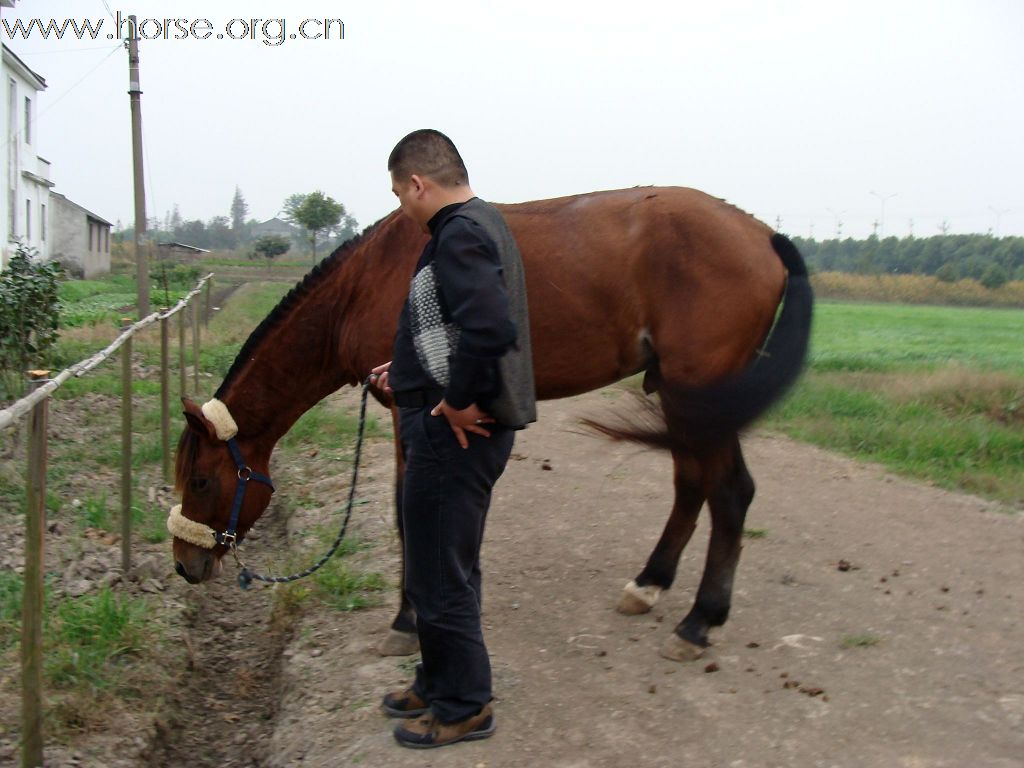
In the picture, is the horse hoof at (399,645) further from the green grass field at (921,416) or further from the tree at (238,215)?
the tree at (238,215)

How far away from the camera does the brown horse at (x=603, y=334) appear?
148 inches

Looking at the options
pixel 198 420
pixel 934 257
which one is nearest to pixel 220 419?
pixel 198 420

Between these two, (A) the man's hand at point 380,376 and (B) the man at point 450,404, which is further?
(A) the man's hand at point 380,376

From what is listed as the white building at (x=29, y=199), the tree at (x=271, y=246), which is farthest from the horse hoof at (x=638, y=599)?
the tree at (x=271, y=246)

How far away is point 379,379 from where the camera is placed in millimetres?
3350

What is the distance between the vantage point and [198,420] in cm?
377

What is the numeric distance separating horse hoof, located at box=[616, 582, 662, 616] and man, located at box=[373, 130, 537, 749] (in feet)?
4.31

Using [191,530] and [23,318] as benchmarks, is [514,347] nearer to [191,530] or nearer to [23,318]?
[191,530]

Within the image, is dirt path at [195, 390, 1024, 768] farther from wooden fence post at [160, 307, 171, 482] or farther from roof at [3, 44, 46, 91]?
roof at [3, 44, 46, 91]

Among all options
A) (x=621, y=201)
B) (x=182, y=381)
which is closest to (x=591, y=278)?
(x=621, y=201)

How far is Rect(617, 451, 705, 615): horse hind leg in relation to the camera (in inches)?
168

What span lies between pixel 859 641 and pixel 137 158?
14.1 m

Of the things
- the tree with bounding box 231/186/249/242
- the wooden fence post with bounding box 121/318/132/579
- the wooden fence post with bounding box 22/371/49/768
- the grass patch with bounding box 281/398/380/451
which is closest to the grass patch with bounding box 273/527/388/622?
the wooden fence post with bounding box 121/318/132/579

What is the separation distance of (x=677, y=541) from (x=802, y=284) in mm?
1305
